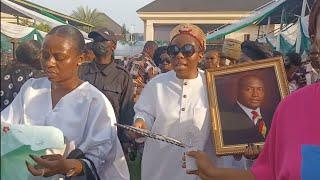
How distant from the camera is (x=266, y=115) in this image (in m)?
2.71

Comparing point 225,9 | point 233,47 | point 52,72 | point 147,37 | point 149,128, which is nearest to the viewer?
point 52,72

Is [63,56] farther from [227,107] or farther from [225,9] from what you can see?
[225,9]

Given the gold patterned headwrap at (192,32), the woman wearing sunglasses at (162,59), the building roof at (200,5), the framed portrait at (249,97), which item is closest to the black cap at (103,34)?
the woman wearing sunglasses at (162,59)

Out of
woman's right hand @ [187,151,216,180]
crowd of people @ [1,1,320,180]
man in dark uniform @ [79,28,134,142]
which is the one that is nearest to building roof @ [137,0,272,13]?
man in dark uniform @ [79,28,134,142]

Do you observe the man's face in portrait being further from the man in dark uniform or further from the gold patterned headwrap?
the man in dark uniform

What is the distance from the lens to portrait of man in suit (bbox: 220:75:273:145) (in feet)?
8.78

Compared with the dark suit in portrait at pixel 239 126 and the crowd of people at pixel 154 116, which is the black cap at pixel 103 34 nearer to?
the crowd of people at pixel 154 116

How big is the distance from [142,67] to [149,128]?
4.77 metres

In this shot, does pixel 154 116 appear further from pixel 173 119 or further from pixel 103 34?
pixel 103 34

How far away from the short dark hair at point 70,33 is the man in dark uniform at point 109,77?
2.47 metres

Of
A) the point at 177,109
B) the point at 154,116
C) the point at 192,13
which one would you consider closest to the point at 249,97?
the point at 177,109

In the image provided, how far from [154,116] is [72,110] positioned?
102cm

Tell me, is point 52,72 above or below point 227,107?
above

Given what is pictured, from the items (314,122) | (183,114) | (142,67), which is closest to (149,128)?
(183,114)
